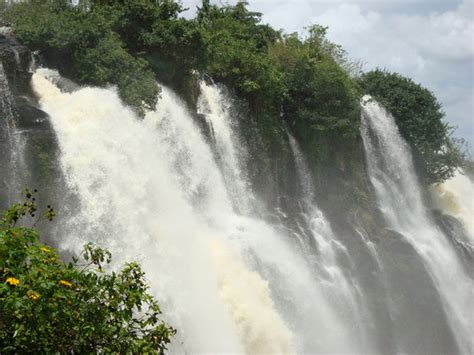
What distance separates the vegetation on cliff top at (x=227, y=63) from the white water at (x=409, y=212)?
1441 mm

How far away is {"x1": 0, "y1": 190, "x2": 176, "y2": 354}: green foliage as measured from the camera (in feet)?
18.5

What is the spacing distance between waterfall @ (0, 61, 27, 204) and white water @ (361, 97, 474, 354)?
15347 mm

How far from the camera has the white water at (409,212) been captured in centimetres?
2445

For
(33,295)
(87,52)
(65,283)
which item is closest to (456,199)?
(87,52)

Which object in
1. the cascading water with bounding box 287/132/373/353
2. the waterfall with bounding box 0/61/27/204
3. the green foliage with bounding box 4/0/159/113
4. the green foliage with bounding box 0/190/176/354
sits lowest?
the green foliage with bounding box 0/190/176/354

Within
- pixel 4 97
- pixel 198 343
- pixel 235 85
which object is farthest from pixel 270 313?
pixel 235 85

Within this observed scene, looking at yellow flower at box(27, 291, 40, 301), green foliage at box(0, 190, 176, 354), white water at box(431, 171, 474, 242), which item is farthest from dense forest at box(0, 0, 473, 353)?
yellow flower at box(27, 291, 40, 301)

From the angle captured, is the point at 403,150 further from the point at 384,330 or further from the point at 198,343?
the point at 198,343

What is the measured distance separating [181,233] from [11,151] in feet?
14.0

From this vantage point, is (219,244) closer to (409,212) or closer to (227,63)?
(227,63)

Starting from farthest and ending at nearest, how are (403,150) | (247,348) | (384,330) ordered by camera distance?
(403,150)
(384,330)
(247,348)

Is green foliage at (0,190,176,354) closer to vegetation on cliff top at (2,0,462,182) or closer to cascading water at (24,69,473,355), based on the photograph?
cascading water at (24,69,473,355)

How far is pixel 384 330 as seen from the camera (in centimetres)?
A: 2109

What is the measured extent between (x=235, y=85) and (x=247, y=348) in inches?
430
